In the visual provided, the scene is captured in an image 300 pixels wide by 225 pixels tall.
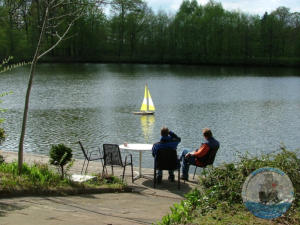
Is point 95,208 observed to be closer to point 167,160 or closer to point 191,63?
point 167,160

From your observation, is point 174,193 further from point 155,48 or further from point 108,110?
point 155,48

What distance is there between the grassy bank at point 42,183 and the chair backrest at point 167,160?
0.89 meters

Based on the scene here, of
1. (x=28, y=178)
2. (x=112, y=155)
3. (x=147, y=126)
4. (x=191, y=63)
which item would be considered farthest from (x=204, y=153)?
(x=191, y=63)

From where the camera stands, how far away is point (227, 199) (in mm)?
5863

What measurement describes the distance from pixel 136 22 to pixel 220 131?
73.8m

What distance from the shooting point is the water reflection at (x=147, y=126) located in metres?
20.7

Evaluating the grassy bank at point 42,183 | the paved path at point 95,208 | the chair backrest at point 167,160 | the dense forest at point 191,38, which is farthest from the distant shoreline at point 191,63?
the paved path at point 95,208

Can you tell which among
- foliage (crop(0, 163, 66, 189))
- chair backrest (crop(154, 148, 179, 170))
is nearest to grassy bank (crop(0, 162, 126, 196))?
foliage (crop(0, 163, 66, 189))

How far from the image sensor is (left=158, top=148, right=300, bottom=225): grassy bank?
5145mm

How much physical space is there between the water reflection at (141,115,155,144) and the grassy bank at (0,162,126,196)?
1134cm

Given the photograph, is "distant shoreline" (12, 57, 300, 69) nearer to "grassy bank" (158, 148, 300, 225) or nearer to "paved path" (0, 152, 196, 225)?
"paved path" (0, 152, 196, 225)

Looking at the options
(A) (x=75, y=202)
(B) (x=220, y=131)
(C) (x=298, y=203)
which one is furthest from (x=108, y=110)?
(C) (x=298, y=203)

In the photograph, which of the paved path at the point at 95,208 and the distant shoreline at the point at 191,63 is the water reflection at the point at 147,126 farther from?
the distant shoreline at the point at 191,63

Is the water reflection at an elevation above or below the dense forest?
below
